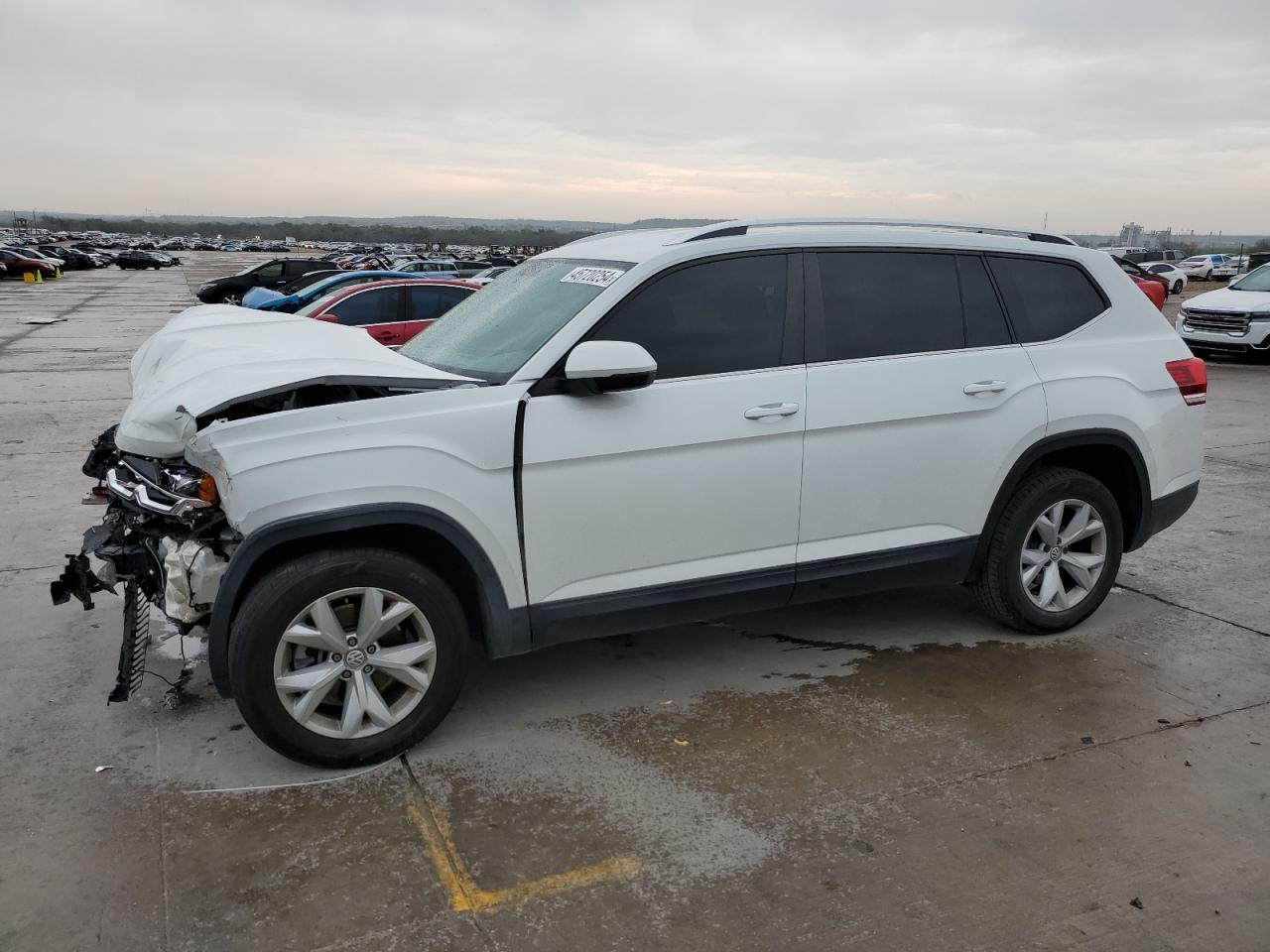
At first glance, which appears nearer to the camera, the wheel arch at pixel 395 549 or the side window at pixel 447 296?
the wheel arch at pixel 395 549

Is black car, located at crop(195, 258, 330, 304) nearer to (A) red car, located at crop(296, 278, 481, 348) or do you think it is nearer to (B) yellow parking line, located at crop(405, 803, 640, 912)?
(A) red car, located at crop(296, 278, 481, 348)

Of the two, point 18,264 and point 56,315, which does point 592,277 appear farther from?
point 18,264

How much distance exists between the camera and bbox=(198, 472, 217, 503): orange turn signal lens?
347 cm

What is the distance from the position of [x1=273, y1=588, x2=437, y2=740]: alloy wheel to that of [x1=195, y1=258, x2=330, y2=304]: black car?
24705mm

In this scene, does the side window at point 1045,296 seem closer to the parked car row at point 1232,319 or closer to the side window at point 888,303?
the side window at point 888,303

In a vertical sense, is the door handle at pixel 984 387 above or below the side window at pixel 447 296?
above

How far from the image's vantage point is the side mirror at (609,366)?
3.44m

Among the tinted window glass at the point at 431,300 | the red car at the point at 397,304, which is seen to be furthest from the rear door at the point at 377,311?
the tinted window glass at the point at 431,300

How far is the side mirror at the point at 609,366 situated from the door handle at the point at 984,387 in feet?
4.99

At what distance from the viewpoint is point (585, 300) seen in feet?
12.6

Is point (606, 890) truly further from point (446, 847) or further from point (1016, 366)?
point (1016, 366)

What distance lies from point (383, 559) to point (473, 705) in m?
0.93

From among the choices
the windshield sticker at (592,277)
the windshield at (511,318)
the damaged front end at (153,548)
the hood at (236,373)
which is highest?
the windshield sticker at (592,277)

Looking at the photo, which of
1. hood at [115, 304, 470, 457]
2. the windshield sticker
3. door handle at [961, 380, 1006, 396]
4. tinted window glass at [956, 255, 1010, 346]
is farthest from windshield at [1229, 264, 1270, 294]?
hood at [115, 304, 470, 457]
